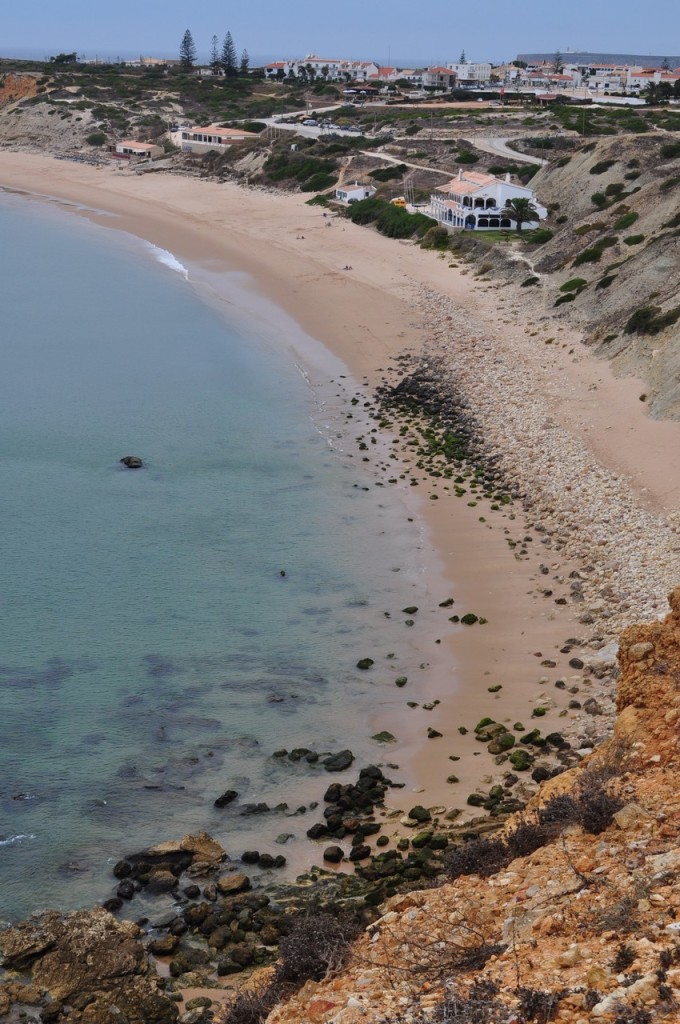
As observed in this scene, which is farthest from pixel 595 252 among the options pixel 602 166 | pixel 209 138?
pixel 209 138

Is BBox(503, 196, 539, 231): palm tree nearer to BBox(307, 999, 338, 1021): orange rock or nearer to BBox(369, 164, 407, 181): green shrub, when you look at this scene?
BBox(369, 164, 407, 181): green shrub

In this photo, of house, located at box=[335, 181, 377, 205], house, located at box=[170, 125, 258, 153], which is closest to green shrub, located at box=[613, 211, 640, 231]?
house, located at box=[335, 181, 377, 205]

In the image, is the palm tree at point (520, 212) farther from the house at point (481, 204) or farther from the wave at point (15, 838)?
the wave at point (15, 838)

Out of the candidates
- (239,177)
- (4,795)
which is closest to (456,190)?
(239,177)

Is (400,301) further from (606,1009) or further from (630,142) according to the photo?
(606,1009)

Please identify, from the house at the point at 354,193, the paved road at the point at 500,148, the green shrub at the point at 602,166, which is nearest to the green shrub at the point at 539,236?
the green shrub at the point at 602,166

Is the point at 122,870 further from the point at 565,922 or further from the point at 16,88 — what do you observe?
the point at 16,88

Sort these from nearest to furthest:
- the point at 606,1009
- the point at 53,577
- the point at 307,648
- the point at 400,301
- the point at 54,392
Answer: the point at 606,1009
the point at 307,648
the point at 53,577
the point at 54,392
the point at 400,301
